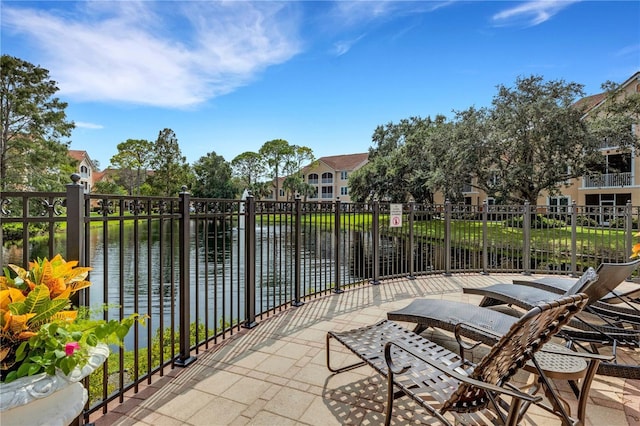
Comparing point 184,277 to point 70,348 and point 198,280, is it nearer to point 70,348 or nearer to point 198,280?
point 198,280

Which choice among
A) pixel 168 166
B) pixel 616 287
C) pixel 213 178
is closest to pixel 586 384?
pixel 616 287

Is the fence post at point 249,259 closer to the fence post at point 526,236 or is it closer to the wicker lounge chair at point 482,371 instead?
the wicker lounge chair at point 482,371

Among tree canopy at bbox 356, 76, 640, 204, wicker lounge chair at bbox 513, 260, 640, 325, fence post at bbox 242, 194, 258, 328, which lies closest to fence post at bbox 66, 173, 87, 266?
fence post at bbox 242, 194, 258, 328

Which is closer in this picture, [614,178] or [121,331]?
[121,331]

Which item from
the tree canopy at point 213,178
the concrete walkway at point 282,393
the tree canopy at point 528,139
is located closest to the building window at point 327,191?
the tree canopy at point 213,178

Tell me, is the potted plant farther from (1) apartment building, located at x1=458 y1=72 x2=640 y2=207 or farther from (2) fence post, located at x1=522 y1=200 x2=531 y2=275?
(1) apartment building, located at x1=458 y1=72 x2=640 y2=207

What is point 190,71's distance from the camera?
708 cm

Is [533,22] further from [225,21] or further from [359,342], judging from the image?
[359,342]

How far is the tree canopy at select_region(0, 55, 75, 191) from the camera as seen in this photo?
16719mm

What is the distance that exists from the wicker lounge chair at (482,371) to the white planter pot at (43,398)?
1535mm

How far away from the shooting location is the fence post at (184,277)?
2.91 m

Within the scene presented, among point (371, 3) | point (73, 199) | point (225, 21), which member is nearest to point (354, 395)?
point (73, 199)

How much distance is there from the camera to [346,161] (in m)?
51.6

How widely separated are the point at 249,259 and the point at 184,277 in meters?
0.89
